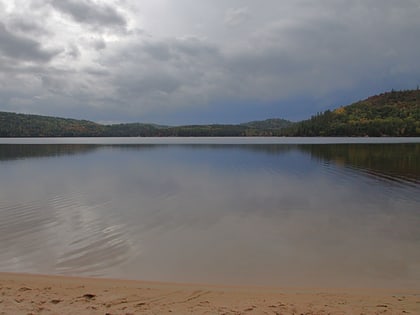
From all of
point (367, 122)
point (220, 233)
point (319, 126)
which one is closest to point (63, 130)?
point (319, 126)

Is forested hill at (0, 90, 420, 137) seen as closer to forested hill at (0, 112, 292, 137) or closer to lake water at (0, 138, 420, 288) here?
forested hill at (0, 112, 292, 137)

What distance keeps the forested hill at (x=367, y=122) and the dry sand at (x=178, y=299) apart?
14575 cm

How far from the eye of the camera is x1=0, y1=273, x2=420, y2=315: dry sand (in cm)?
469

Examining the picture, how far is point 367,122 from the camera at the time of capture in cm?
14512

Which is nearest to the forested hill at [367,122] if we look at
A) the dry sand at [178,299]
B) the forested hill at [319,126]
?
the forested hill at [319,126]

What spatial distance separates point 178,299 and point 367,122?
157953mm

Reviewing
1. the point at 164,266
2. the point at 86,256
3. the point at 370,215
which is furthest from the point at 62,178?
the point at 370,215

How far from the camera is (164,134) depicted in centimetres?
19675

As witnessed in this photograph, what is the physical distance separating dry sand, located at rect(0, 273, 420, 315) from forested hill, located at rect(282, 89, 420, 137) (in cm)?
14575

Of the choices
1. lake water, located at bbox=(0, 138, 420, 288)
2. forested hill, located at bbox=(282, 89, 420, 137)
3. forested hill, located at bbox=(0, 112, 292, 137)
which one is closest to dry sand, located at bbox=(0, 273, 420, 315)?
lake water, located at bbox=(0, 138, 420, 288)

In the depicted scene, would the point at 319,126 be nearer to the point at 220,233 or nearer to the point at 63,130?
the point at 63,130

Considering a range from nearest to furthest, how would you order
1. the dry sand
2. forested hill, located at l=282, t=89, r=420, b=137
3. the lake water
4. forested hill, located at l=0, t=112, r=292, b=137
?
1. the dry sand
2. the lake water
3. forested hill, located at l=282, t=89, r=420, b=137
4. forested hill, located at l=0, t=112, r=292, b=137

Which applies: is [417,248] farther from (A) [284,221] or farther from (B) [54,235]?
(B) [54,235]

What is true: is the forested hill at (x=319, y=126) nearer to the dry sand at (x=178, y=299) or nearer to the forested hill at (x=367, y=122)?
the forested hill at (x=367, y=122)
